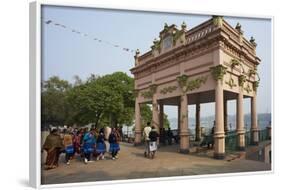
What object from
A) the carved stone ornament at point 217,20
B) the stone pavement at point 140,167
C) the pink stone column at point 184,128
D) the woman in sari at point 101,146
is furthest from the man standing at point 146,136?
the carved stone ornament at point 217,20

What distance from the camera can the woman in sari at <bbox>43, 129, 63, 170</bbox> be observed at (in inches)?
271

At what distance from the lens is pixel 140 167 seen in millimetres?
7496

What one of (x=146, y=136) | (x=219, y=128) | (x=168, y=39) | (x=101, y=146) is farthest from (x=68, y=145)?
(x=219, y=128)

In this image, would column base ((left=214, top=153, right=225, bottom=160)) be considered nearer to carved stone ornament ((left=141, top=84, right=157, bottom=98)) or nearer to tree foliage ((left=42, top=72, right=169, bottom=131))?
tree foliage ((left=42, top=72, right=169, bottom=131))

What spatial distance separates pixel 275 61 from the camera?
8727mm

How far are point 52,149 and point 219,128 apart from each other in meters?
3.05

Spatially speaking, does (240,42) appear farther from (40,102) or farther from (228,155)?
(40,102)

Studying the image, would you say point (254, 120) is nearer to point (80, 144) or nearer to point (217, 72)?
point (217, 72)

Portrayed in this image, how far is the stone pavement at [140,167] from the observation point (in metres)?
7.01

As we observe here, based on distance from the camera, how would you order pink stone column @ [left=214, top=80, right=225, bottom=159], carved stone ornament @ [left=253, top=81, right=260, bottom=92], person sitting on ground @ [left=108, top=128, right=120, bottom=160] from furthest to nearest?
carved stone ornament @ [left=253, top=81, right=260, bottom=92]
pink stone column @ [left=214, top=80, right=225, bottom=159]
person sitting on ground @ [left=108, top=128, right=120, bottom=160]

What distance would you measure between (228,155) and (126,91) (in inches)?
89.5

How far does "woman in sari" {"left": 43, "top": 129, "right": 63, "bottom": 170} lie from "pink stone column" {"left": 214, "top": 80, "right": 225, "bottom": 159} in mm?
2898

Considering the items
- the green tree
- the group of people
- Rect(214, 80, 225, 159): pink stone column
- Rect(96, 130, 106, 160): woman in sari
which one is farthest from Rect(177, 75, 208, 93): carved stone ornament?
the green tree

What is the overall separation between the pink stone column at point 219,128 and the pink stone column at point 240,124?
44 cm
